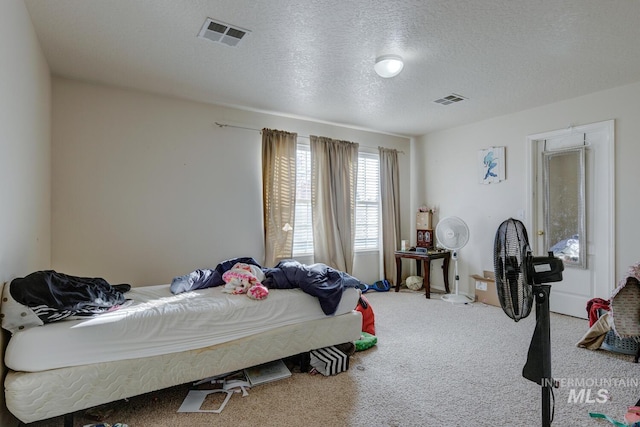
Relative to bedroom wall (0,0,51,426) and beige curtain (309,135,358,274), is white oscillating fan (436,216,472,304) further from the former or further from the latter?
bedroom wall (0,0,51,426)

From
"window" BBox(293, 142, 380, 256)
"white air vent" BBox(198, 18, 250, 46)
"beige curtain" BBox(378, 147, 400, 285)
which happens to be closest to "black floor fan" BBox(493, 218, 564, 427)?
"white air vent" BBox(198, 18, 250, 46)

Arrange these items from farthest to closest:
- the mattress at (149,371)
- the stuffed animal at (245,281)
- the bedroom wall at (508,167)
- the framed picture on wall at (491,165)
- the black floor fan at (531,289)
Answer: the framed picture on wall at (491,165) < the bedroom wall at (508,167) < the stuffed animal at (245,281) < the mattress at (149,371) < the black floor fan at (531,289)

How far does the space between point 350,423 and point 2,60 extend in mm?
2642

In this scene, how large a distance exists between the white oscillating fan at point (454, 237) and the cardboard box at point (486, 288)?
0.55ft

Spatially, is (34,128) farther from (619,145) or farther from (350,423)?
(619,145)

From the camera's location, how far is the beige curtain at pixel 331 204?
A: 4430 mm

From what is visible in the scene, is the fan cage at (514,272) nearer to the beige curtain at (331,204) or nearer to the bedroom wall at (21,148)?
the bedroom wall at (21,148)

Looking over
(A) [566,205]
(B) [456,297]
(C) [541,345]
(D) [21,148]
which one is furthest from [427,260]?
(D) [21,148]

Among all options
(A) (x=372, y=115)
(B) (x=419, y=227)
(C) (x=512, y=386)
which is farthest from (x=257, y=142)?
(C) (x=512, y=386)

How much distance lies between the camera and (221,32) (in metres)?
2.32

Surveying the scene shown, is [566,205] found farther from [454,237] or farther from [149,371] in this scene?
[149,371]

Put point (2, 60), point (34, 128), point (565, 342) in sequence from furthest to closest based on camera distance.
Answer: point (565, 342)
point (34, 128)
point (2, 60)

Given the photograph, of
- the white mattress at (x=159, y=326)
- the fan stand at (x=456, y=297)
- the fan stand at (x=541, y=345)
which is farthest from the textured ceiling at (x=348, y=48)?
the fan stand at (x=456, y=297)

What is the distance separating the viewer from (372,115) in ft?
13.9
